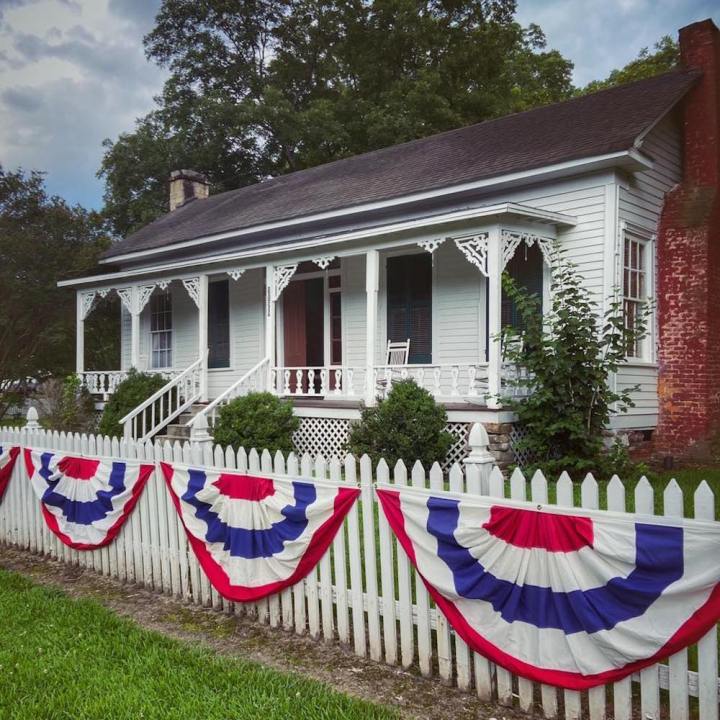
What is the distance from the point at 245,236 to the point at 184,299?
112 inches

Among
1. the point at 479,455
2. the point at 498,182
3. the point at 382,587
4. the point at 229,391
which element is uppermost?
the point at 498,182

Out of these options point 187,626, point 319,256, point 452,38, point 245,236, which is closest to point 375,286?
point 319,256

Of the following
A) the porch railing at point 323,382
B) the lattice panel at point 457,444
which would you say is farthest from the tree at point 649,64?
the lattice panel at point 457,444

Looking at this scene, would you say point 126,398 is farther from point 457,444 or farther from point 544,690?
point 544,690

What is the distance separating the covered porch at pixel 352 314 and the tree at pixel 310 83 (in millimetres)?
12444

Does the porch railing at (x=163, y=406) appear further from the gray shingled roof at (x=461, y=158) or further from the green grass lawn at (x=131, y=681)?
the green grass lawn at (x=131, y=681)

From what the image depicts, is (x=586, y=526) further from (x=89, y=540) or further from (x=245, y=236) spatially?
(x=245, y=236)

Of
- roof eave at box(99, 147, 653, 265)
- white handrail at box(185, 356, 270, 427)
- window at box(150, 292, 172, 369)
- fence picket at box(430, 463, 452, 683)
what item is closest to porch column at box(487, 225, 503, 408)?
roof eave at box(99, 147, 653, 265)

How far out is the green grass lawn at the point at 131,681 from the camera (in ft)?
10.8

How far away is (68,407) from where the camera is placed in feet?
50.3

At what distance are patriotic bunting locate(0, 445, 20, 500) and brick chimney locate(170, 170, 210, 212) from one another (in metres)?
17.1

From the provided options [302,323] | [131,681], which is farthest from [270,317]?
[131,681]

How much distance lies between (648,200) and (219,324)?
A: 9.69 meters

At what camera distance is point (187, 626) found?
4551 mm
